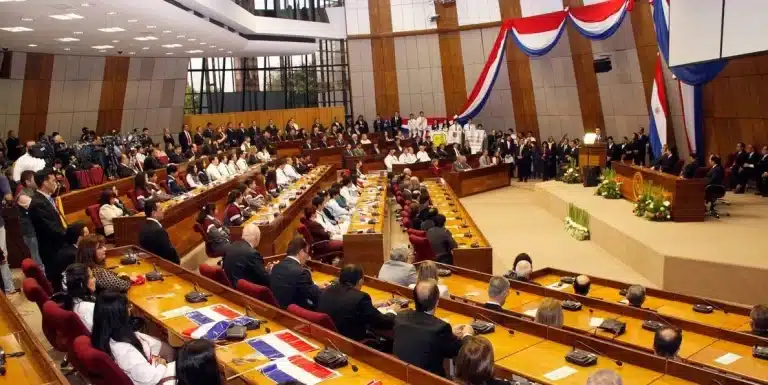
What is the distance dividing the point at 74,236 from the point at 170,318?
2.15 meters

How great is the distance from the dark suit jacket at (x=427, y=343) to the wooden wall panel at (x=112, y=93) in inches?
648

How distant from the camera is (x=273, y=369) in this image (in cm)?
366

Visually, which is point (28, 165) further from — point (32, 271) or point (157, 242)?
point (32, 271)

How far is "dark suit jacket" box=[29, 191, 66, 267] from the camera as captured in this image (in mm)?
6438

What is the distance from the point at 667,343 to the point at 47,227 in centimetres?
557

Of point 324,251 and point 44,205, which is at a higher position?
point 44,205

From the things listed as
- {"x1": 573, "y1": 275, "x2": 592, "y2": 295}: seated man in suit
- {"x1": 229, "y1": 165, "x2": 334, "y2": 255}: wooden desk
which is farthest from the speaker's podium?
{"x1": 573, "y1": 275, "x2": 592, "y2": 295}: seated man in suit

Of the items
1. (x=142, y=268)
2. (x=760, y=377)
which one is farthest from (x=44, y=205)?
(x=760, y=377)

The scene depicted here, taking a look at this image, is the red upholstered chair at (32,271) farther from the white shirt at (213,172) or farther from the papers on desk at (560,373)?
the white shirt at (213,172)

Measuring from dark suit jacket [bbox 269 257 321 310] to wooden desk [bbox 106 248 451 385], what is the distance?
374 millimetres

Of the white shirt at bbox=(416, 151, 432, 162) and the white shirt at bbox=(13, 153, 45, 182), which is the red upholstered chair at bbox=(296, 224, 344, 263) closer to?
the white shirt at bbox=(13, 153, 45, 182)

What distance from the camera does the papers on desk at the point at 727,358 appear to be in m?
4.04

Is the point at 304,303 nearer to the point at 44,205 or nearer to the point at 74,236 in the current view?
the point at 74,236

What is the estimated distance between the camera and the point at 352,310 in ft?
14.9
